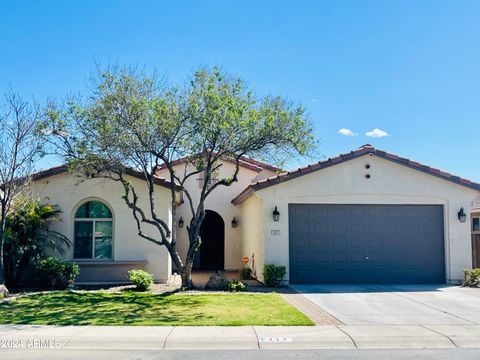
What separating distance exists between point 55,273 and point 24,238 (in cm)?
161

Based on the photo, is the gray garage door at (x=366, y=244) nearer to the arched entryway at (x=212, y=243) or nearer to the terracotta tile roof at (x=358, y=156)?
the terracotta tile roof at (x=358, y=156)

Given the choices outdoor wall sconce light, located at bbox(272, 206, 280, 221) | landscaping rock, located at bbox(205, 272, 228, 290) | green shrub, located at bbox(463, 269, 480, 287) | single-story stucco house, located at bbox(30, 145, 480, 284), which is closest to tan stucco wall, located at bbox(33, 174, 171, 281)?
single-story stucco house, located at bbox(30, 145, 480, 284)

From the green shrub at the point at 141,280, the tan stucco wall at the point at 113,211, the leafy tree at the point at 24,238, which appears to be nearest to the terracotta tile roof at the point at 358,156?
the tan stucco wall at the point at 113,211

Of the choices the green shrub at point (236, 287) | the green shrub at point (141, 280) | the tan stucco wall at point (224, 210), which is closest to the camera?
the green shrub at point (236, 287)

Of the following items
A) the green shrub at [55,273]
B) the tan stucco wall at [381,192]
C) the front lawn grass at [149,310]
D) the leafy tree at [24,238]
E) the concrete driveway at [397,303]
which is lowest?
the concrete driveway at [397,303]

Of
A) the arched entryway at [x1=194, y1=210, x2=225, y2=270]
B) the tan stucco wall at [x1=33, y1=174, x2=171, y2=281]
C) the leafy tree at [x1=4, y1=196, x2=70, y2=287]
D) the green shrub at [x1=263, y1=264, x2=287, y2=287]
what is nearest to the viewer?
the leafy tree at [x1=4, y1=196, x2=70, y2=287]

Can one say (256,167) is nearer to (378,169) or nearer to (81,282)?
(378,169)

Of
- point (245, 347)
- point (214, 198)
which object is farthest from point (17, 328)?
point (214, 198)

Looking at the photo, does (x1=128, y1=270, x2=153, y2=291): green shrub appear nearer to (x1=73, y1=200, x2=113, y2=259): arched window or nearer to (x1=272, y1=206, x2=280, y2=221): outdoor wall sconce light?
(x1=73, y1=200, x2=113, y2=259): arched window

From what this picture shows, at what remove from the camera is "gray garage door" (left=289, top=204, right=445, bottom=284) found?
1505cm

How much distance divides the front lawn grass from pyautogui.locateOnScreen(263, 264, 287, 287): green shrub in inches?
67.1

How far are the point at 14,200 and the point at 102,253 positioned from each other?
3312 mm

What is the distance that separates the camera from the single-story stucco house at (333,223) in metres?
15.1

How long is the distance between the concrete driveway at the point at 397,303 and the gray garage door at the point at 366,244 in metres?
0.65
